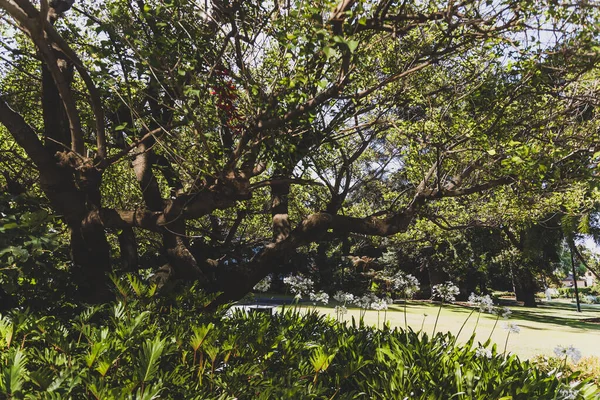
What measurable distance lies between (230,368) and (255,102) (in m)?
3.54

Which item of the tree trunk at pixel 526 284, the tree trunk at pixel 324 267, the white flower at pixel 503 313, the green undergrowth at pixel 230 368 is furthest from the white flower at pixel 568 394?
the tree trunk at pixel 526 284

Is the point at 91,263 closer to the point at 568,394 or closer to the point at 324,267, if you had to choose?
the point at 568,394

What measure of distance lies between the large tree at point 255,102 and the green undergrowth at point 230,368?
2123 millimetres

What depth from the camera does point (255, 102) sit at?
557cm

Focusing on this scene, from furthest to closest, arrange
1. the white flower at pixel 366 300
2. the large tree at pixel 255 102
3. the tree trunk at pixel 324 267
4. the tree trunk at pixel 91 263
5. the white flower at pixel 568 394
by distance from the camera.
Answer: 1. the tree trunk at pixel 324 267
2. the white flower at pixel 366 300
3. the tree trunk at pixel 91 263
4. the large tree at pixel 255 102
5. the white flower at pixel 568 394

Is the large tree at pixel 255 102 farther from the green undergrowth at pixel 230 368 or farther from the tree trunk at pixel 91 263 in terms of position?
the green undergrowth at pixel 230 368

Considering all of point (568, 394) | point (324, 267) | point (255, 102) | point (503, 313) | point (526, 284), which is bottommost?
point (568, 394)

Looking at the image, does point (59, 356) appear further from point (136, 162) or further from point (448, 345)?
point (136, 162)

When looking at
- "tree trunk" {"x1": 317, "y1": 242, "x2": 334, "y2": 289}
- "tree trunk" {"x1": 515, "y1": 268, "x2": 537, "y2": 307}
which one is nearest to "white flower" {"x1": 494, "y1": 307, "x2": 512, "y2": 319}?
"tree trunk" {"x1": 317, "y1": 242, "x2": 334, "y2": 289}

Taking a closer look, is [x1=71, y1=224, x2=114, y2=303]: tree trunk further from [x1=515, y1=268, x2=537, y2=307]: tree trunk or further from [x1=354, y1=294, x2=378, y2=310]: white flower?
[x1=515, y1=268, x2=537, y2=307]: tree trunk

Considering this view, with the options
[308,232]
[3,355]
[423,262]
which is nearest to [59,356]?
[3,355]

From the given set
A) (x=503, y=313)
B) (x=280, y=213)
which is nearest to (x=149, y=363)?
(x=503, y=313)

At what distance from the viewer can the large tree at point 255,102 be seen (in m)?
4.87

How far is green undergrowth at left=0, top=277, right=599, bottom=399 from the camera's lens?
99.0 inches
